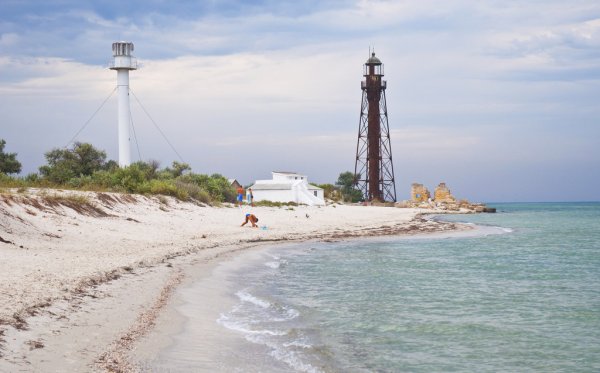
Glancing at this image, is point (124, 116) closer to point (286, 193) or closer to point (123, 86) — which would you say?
point (123, 86)

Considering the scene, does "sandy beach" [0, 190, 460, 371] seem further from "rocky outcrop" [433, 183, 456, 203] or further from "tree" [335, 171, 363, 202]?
"rocky outcrop" [433, 183, 456, 203]

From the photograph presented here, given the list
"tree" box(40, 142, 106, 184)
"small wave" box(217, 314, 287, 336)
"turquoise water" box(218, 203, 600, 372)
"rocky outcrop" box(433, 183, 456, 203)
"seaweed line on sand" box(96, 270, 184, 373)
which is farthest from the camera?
"rocky outcrop" box(433, 183, 456, 203)

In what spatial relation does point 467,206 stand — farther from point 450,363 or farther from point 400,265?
point 450,363

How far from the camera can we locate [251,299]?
13.8 m

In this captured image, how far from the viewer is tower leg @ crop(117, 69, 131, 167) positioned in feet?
162

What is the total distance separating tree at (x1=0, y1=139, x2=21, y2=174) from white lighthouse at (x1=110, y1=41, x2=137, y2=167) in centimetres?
771

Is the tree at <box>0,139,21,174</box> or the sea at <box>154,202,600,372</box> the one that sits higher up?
the tree at <box>0,139,21,174</box>

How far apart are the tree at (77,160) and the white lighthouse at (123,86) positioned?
1.97 metres

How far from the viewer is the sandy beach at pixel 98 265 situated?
7.51 metres

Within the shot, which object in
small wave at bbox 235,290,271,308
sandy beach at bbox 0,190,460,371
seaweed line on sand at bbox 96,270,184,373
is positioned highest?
sandy beach at bbox 0,190,460,371

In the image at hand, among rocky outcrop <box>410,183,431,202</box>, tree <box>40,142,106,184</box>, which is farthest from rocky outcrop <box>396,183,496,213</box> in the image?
tree <box>40,142,106,184</box>

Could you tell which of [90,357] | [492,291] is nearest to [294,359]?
[90,357]

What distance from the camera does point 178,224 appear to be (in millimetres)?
28938

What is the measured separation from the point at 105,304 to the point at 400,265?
13.5 meters
